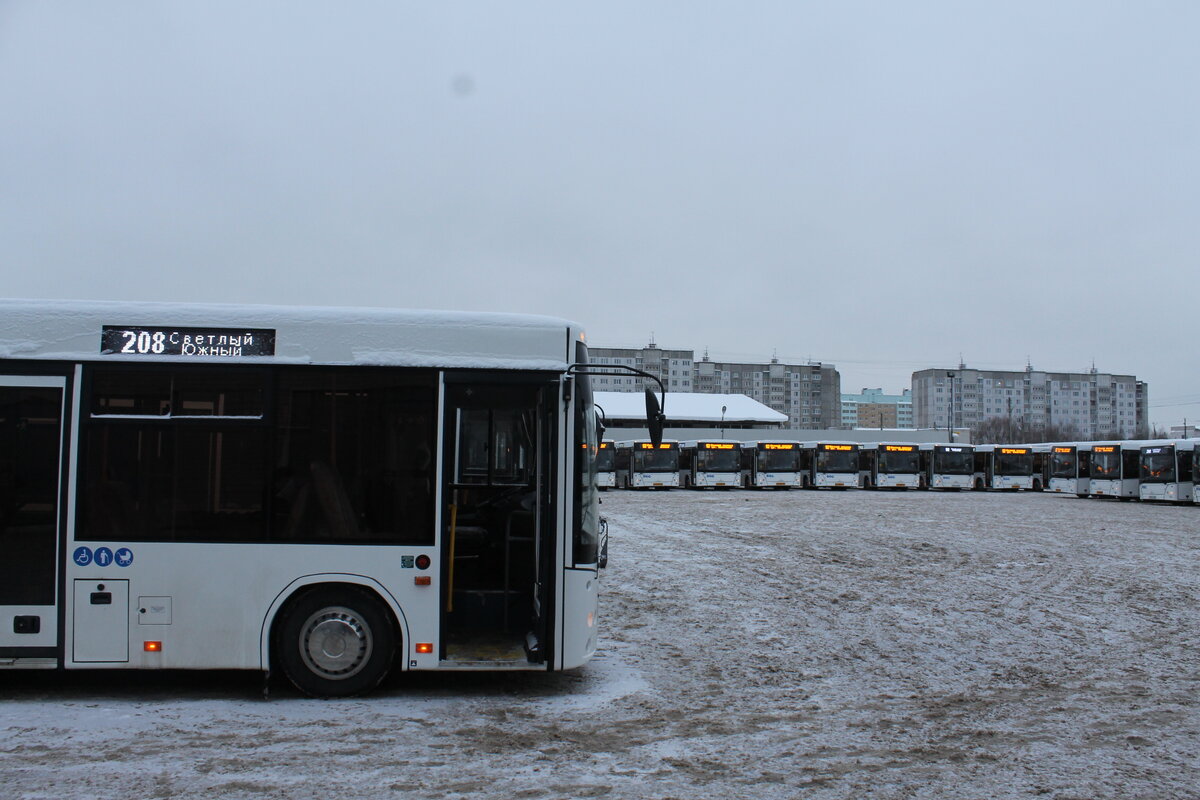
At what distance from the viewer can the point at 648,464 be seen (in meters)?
50.3

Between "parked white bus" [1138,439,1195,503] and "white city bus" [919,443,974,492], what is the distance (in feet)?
38.4

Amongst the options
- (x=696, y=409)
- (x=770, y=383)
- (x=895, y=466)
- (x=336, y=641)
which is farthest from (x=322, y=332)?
(x=770, y=383)

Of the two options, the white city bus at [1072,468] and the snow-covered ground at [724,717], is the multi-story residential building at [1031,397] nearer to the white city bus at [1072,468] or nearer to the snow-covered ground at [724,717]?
the white city bus at [1072,468]

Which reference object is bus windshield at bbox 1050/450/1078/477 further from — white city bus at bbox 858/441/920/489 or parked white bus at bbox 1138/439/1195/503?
white city bus at bbox 858/441/920/489

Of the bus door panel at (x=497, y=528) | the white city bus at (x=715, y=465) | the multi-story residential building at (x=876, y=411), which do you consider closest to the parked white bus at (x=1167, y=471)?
the white city bus at (x=715, y=465)

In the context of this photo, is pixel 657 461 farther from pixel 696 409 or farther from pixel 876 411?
pixel 876 411

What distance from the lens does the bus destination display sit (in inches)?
275

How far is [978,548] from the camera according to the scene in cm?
1950

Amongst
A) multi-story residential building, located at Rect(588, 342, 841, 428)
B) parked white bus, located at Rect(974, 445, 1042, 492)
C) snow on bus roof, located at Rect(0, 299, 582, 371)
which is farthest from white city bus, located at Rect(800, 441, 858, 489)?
multi-story residential building, located at Rect(588, 342, 841, 428)

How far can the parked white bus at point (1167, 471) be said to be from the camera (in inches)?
1548

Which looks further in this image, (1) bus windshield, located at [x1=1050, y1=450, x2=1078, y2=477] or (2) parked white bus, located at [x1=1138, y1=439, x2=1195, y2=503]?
(1) bus windshield, located at [x1=1050, y1=450, x2=1078, y2=477]

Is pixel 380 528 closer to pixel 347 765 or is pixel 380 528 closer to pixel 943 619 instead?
pixel 347 765

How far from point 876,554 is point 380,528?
531 inches

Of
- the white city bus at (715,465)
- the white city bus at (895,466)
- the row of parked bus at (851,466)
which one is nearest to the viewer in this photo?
the row of parked bus at (851,466)
